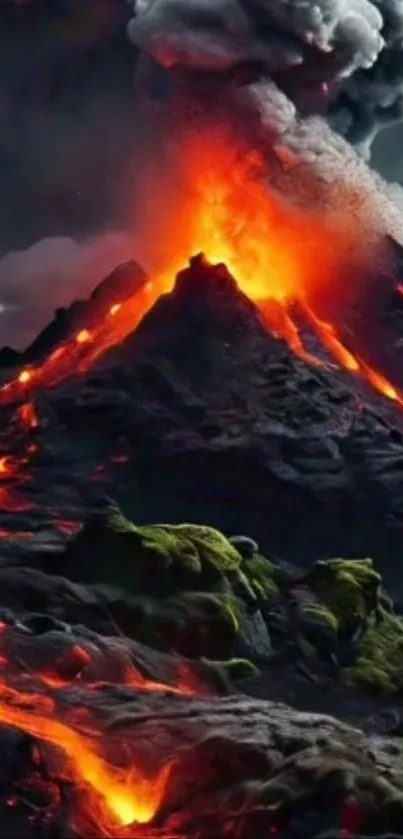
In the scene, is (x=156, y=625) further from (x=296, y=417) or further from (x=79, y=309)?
(x=79, y=309)

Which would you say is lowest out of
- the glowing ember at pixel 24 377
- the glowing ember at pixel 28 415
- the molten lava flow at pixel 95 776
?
the molten lava flow at pixel 95 776

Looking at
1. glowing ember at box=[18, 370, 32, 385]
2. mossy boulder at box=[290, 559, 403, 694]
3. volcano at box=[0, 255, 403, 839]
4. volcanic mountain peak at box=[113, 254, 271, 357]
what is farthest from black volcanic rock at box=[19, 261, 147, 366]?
mossy boulder at box=[290, 559, 403, 694]

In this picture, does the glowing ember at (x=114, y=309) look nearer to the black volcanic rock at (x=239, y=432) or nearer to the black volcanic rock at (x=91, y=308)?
the black volcanic rock at (x=91, y=308)

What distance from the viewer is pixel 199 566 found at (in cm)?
3186

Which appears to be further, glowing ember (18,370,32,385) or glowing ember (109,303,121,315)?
glowing ember (109,303,121,315)

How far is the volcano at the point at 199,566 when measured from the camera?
20000mm

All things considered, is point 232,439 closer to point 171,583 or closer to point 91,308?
point 171,583

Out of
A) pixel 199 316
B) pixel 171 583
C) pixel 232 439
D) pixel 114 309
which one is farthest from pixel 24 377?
pixel 171 583

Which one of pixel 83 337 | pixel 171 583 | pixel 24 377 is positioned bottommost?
pixel 171 583

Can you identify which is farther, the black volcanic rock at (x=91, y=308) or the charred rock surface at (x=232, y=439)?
the black volcanic rock at (x=91, y=308)

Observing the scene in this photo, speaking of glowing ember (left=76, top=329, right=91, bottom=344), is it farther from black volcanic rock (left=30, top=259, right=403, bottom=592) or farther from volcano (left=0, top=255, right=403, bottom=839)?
black volcanic rock (left=30, top=259, right=403, bottom=592)

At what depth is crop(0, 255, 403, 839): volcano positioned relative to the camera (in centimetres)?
2000

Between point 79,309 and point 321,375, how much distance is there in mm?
17851

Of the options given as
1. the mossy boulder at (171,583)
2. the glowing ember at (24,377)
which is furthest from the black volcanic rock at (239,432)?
the mossy boulder at (171,583)
